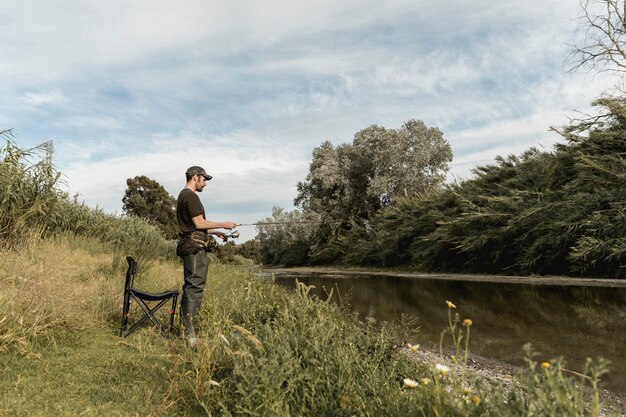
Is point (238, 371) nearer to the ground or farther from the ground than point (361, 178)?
nearer to the ground

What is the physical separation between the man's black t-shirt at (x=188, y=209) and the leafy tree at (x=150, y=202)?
140 ft

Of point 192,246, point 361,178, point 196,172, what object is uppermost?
point 361,178

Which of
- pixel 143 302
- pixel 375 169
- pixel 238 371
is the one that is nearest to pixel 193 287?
pixel 143 302

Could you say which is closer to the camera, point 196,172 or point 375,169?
point 196,172

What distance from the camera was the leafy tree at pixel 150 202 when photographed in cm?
4791

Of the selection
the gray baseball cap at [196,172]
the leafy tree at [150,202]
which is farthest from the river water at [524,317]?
the leafy tree at [150,202]

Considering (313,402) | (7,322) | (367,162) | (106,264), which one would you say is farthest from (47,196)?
(367,162)

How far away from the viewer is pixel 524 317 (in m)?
9.18

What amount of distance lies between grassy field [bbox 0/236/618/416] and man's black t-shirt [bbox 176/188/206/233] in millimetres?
1225

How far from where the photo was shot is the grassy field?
8.56ft

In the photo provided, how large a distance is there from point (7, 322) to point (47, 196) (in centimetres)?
596

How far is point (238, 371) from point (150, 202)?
49557 mm

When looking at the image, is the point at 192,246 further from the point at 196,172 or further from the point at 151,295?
the point at 196,172

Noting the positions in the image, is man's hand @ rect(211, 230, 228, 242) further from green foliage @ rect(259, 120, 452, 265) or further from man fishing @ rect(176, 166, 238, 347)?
green foliage @ rect(259, 120, 452, 265)
